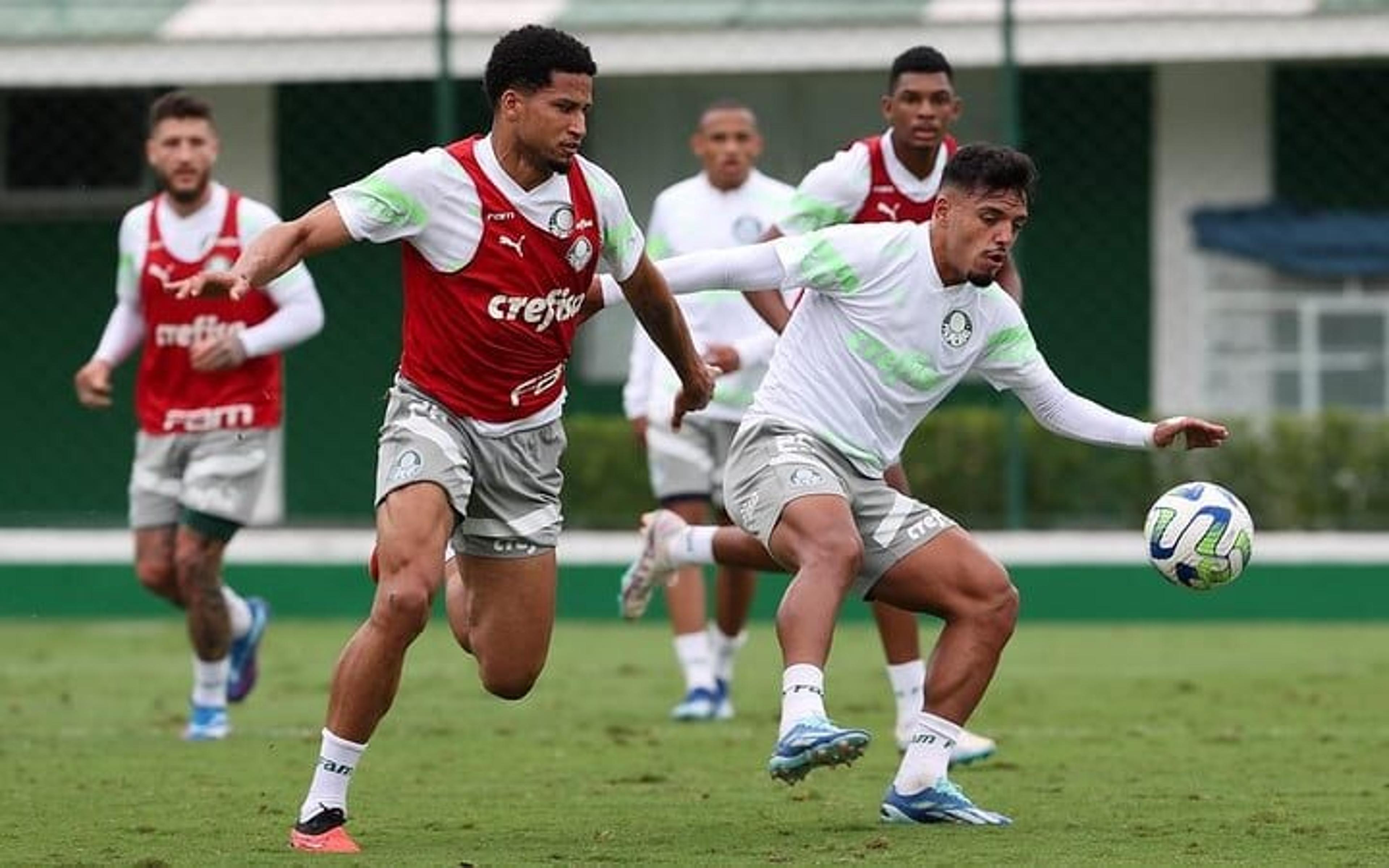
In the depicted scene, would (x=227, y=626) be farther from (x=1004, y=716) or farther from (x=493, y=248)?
(x=493, y=248)

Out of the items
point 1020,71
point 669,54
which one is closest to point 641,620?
point 669,54

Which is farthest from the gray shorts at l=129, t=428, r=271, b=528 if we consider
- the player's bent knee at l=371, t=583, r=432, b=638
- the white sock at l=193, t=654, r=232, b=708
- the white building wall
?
the white building wall

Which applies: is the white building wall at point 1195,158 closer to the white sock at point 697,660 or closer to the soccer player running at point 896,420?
the white sock at point 697,660

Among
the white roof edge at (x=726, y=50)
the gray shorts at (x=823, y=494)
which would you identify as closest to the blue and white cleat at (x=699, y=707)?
the gray shorts at (x=823, y=494)

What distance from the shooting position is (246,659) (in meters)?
11.9

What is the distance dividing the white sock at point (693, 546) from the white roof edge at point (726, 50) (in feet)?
26.0

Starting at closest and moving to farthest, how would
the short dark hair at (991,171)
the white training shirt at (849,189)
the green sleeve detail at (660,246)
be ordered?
the short dark hair at (991,171) < the white training shirt at (849,189) < the green sleeve detail at (660,246)

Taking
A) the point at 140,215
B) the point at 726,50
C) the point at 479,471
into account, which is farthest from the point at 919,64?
the point at 726,50

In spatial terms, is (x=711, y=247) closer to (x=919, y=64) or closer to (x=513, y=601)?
(x=919, y=64)

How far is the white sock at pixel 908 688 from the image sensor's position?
10391mm

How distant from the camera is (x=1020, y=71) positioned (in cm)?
1956

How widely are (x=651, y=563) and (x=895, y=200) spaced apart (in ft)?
5.04

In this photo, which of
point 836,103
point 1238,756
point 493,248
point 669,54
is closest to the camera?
point 493,248

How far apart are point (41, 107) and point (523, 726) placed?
10.2 m
